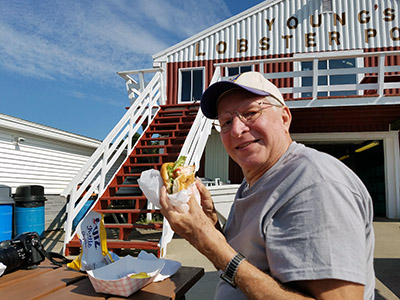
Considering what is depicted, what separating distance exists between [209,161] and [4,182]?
6.22 metres

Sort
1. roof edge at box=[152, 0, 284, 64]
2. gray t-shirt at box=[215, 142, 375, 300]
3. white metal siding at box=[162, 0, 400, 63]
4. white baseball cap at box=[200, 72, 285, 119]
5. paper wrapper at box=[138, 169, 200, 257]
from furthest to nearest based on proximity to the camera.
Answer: roof edge at box=[152, 0, 284, 64]
white metal siding at box=[162, 0, 400, 63]
white baseball cap at box=[200, 72, 285, 119]
paper wrapper at box=[138, 169, 200, 257]
gray t-shirt at box=[215, 142, 375, 300]

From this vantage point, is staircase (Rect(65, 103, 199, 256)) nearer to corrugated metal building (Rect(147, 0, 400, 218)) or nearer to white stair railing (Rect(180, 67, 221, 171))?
white stair railing (Rect(180, 67, 221, 171))

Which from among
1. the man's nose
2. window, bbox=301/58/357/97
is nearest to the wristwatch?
the man's nose

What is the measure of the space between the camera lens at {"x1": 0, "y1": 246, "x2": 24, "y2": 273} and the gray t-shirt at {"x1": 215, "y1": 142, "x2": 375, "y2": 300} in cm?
140

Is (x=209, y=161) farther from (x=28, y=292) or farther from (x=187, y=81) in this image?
(x=28, y=292)

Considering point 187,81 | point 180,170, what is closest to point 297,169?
point 180,170

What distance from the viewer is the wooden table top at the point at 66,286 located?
4.84 feet

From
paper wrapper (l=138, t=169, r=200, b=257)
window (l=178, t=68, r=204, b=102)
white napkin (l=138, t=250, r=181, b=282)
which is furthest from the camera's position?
window (l=178, t=68, r=204, b=102)

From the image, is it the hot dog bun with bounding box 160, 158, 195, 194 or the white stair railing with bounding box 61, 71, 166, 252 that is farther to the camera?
the white stair railing with bounding box 61, 71, 166, 252

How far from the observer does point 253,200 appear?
Result: 1316 millimetres

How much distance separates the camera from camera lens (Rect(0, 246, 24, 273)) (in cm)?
181

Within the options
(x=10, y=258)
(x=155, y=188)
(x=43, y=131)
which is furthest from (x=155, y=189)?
(x=43, y=131)

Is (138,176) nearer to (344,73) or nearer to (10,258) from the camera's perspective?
(10,258)

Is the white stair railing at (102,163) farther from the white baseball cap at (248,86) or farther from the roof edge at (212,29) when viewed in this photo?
the white baseball cap at (248,86)
